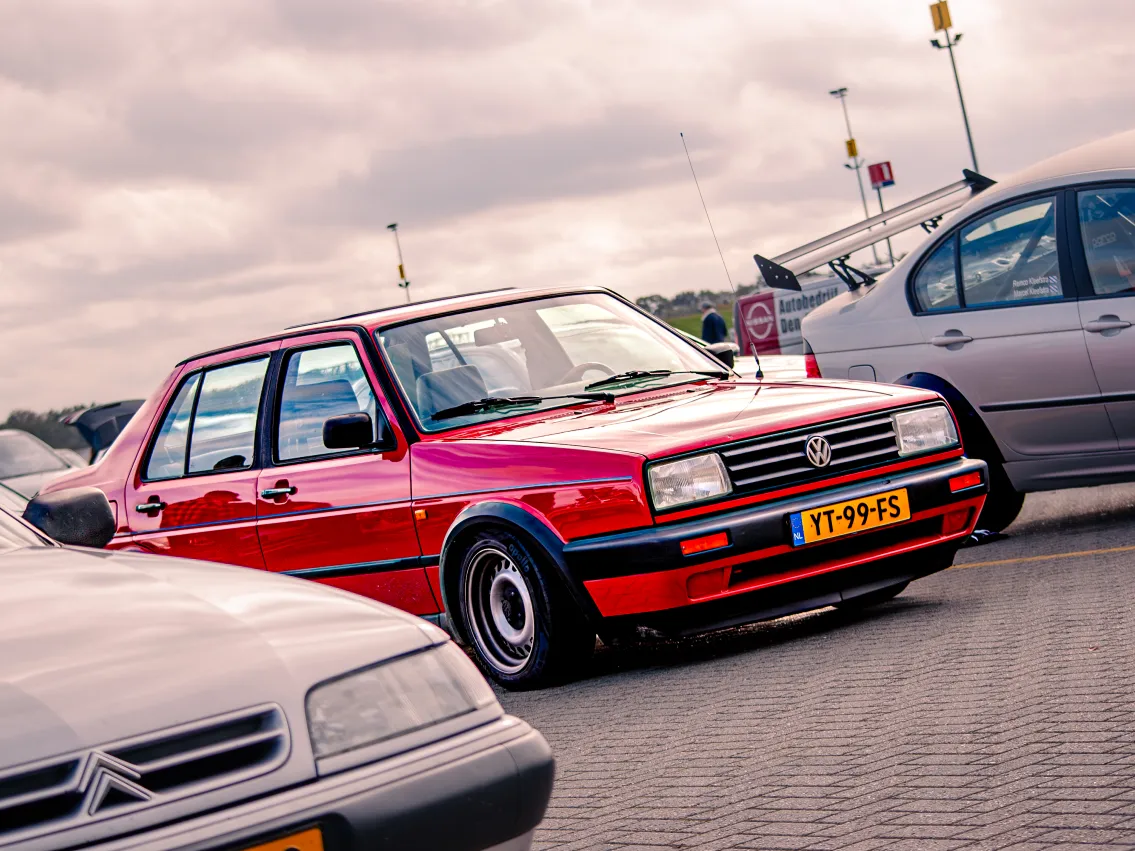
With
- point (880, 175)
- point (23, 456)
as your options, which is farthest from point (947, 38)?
point (23, 456)

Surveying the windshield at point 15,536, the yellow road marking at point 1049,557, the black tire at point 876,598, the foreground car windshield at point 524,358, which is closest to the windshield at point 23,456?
the foreground car windshield at point 524,358

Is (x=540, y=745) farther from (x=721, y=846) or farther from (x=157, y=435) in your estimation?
(x=157, y=435)

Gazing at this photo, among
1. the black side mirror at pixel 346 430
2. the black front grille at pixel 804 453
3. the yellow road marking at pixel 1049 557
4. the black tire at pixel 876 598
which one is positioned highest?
the black side mirror at pixel 346 430

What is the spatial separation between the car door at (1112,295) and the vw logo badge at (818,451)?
230 centimetres

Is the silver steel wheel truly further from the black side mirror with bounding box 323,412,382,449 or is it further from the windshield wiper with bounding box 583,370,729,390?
the windshield wiper with bounding box 583,370,729,390

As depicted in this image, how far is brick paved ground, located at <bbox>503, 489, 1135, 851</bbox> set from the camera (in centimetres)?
381

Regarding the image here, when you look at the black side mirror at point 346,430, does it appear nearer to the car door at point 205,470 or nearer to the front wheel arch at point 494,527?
the front wheel arch at point 494,527

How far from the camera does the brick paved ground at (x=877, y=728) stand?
3812 mm

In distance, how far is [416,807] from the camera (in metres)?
2.85

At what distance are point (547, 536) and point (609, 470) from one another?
0.37 m

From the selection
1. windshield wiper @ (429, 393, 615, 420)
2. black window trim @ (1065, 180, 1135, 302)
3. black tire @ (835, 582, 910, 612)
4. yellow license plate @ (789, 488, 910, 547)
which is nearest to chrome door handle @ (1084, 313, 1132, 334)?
black window trim @ (1065, 180, 1135, 302)

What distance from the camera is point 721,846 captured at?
3.83 m

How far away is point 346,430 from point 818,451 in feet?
6.43

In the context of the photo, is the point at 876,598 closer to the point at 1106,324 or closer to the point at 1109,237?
the point at 1106,324
